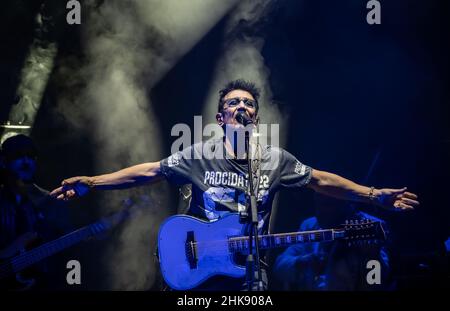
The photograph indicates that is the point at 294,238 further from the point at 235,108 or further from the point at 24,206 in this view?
the point at 24,206

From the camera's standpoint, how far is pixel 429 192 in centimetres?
549

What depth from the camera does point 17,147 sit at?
5.25 m

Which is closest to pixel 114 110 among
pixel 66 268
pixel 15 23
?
pixel 15 23

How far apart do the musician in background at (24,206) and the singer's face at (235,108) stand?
2146 mm

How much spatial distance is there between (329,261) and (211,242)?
5.34ft

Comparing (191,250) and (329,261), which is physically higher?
(191,250)

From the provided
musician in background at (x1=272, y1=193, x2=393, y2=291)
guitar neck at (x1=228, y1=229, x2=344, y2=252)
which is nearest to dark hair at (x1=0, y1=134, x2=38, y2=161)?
guitar neck at (x1=228, y1=229, x2=344, y2=252)

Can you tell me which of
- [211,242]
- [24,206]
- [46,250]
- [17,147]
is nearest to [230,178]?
[211,242]

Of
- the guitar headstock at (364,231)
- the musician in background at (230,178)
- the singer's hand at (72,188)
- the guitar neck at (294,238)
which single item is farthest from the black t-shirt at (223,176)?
the singer's hand at (72,188)

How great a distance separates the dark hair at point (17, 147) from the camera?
17.2 ft

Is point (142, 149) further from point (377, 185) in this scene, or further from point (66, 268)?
point (377, 185)

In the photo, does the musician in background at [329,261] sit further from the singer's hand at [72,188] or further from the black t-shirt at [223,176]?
the singer's hand at [72,188]

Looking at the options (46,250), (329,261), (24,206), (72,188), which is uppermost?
(72,188)

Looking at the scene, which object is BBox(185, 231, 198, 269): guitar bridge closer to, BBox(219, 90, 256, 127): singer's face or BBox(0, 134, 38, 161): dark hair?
BBox(219, 90, 256, 127): singer's face
